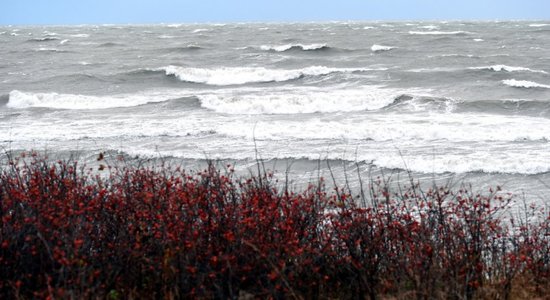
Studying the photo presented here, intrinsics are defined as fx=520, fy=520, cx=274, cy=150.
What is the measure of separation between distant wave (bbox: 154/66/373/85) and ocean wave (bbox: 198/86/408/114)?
6.43 meters

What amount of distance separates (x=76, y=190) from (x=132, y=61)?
3176 centimetres

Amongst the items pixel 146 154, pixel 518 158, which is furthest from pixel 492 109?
pixel 146 154

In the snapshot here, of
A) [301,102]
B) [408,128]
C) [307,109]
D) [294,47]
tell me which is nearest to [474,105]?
[408,128]

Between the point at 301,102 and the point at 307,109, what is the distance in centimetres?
99

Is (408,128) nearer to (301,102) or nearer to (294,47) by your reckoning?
(301,102)

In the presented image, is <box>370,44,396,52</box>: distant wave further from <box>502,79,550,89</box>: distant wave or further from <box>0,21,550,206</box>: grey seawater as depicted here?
<box>502,79,550,89</box>: distant wave

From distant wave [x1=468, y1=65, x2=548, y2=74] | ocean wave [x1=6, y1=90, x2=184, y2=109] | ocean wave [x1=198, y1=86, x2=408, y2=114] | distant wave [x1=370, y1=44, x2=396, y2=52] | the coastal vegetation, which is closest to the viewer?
the coastal vegetation

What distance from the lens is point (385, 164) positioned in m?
10.8

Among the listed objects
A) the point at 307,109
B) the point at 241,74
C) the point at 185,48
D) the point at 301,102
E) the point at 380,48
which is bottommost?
the point at 307,109

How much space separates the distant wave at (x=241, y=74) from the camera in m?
28.8

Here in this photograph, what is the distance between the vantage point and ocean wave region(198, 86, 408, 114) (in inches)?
768

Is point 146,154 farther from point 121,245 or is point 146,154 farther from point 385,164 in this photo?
point 121,245

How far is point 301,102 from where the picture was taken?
67.1 ft

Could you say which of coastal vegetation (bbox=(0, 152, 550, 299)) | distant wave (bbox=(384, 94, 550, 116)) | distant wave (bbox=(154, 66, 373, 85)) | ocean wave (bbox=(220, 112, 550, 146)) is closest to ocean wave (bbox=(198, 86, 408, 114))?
A: distant wave (bbox=(384, 94, 550, 116))
